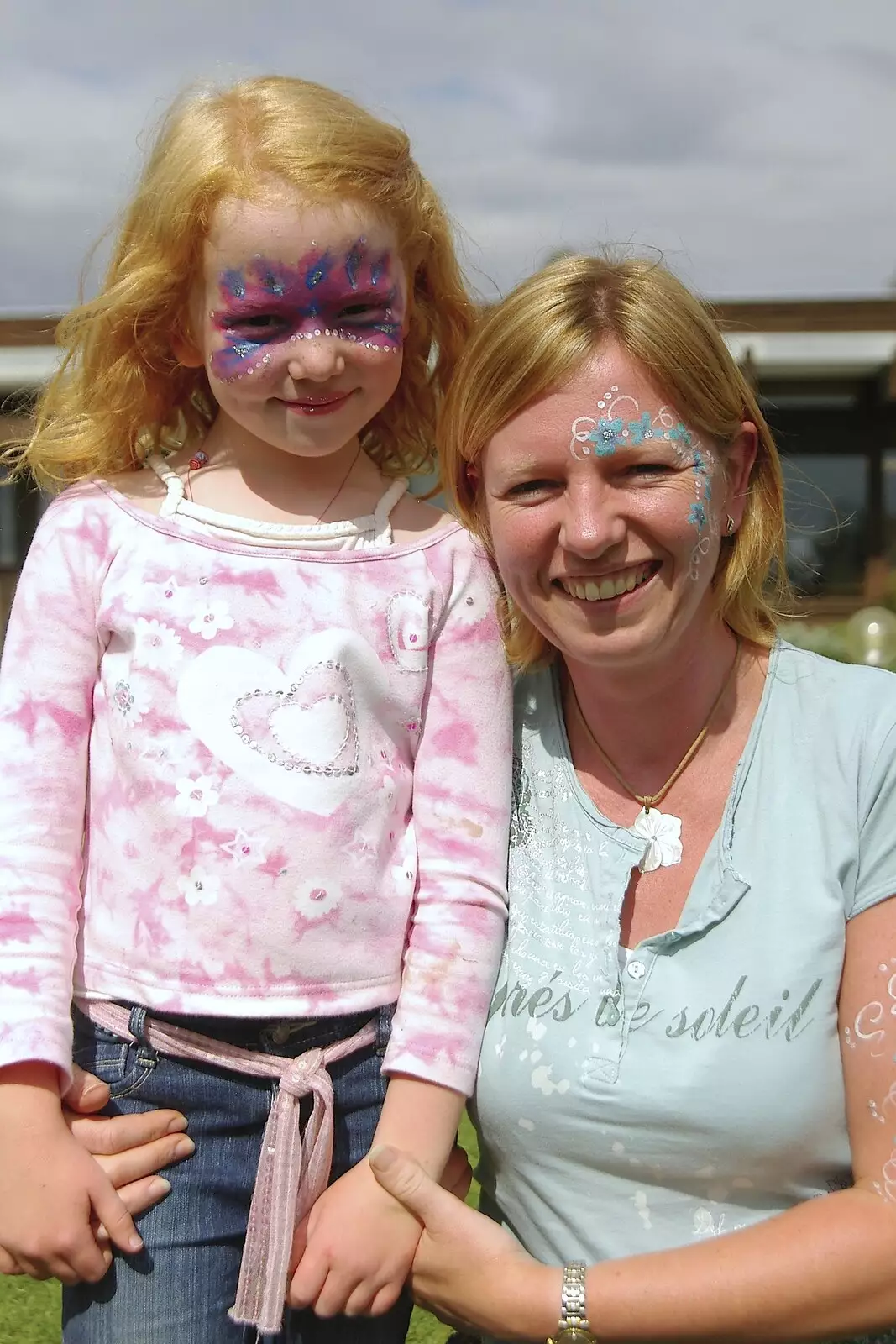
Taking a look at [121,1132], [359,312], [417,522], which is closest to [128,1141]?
[121,1132]

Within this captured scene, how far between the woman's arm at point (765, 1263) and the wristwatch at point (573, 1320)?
11 millimetres

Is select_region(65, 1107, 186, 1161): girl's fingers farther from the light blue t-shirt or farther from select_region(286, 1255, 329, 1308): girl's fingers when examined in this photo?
the light blue t-shirt

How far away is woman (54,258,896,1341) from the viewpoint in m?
1.78

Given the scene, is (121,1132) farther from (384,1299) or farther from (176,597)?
(176,597)

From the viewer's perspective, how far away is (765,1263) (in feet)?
5.68

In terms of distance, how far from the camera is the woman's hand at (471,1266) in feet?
5.89

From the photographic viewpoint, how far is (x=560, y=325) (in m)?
1.98

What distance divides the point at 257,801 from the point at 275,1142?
1.61 feet

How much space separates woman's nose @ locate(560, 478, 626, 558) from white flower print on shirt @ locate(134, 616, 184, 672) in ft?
1.97

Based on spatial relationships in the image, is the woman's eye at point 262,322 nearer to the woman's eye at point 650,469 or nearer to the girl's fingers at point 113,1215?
the woman's eye at point 650,469

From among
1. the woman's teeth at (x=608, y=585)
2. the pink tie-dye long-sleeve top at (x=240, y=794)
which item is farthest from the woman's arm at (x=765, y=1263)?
the woman's teeth at (x=608, y=585)

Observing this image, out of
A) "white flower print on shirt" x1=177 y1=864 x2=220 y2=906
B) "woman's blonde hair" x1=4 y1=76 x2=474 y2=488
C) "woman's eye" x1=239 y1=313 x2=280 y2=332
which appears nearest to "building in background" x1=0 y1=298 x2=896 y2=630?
"woman's blonde hair" x1=4 y1=76 x2=474 y2=488

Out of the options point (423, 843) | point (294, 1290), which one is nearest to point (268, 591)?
point (423, 843)

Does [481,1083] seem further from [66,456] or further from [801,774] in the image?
[66,456]
